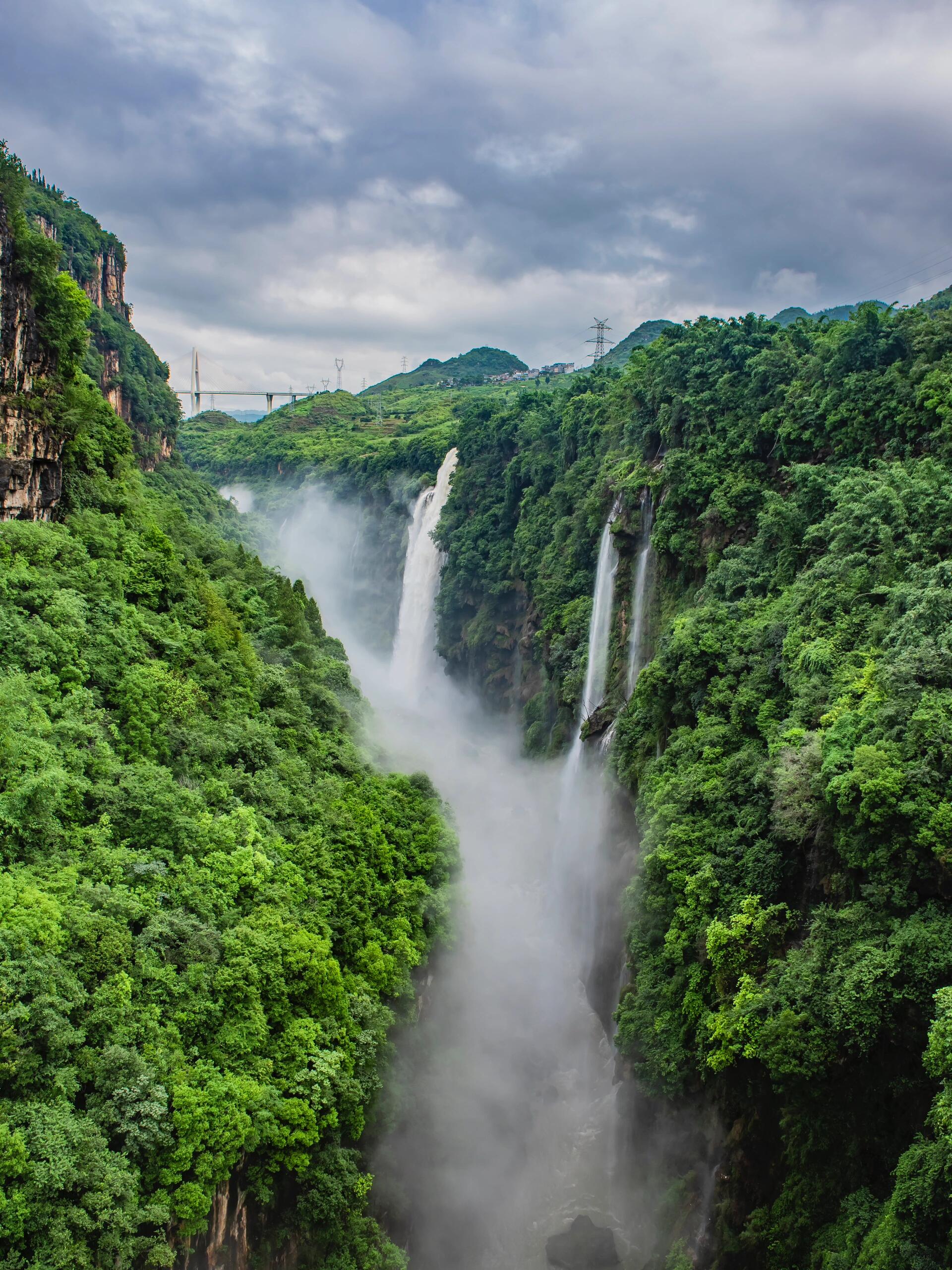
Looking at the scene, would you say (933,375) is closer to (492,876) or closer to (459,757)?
(492,876)

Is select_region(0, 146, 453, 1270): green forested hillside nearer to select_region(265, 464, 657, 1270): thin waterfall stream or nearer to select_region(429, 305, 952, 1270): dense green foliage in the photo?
select_region(265, 464, 657, 1270): thin waterfall stream

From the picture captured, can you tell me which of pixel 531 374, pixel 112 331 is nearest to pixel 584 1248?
pixel 112 331

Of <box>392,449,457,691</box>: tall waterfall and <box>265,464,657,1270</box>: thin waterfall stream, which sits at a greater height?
<box>392,449,457,691</box>: tall waterfall

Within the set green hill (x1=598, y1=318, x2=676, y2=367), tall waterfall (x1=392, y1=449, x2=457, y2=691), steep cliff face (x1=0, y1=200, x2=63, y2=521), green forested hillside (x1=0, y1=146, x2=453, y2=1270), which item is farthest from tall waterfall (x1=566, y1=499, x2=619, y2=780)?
green hill (x1=598, y1=318, x2=676, y2=367)

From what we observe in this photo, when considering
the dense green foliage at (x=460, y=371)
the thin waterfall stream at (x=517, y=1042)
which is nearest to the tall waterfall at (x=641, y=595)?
the thin waterfall stream at (x=517, y=1042)

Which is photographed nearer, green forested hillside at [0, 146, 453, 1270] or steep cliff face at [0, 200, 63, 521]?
green forested hillside at [0, 146, 453, 1270]

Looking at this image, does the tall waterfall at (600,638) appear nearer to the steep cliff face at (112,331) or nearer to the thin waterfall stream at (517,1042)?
the thin waterfall stream at (517,1042)
